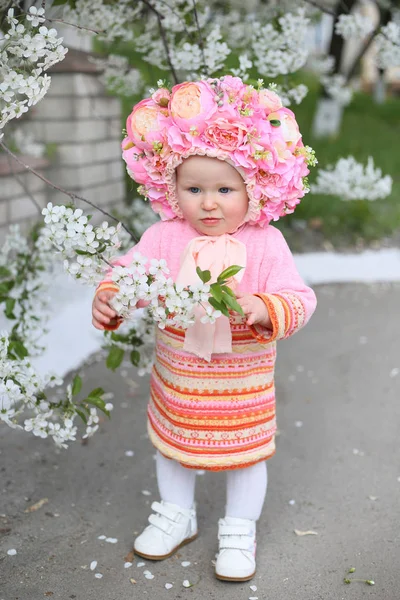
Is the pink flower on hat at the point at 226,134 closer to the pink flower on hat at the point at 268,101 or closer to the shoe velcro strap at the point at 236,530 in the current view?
the pink flower on hat at the point at 268,101

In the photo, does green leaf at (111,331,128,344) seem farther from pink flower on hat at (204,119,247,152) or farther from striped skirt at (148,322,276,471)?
pink flower on hat at (204,119,247,152)

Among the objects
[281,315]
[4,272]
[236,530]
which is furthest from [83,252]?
[4,272]

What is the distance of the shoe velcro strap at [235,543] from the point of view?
8.32 ft

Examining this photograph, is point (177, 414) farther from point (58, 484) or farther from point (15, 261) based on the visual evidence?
point (15, 261)

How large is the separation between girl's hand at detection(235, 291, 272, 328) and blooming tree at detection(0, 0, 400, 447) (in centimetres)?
10

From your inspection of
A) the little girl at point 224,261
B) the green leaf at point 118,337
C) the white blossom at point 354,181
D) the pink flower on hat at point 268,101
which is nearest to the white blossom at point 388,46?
the white blossom at point 354,181

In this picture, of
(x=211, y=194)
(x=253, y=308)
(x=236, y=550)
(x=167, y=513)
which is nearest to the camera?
(x=253, y=308)

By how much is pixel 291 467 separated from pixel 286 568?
731 millimetres

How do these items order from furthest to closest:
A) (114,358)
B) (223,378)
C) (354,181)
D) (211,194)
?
(354,181)
(114,358)
(223,378)
(211,194)

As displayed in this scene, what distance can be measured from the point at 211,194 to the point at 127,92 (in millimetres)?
2404

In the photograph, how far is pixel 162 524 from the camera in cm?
263

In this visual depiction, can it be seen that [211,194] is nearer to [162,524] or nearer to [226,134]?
[226,134]

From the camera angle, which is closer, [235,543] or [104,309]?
[104,309]

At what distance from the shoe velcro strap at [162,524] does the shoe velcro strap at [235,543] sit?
190mm
